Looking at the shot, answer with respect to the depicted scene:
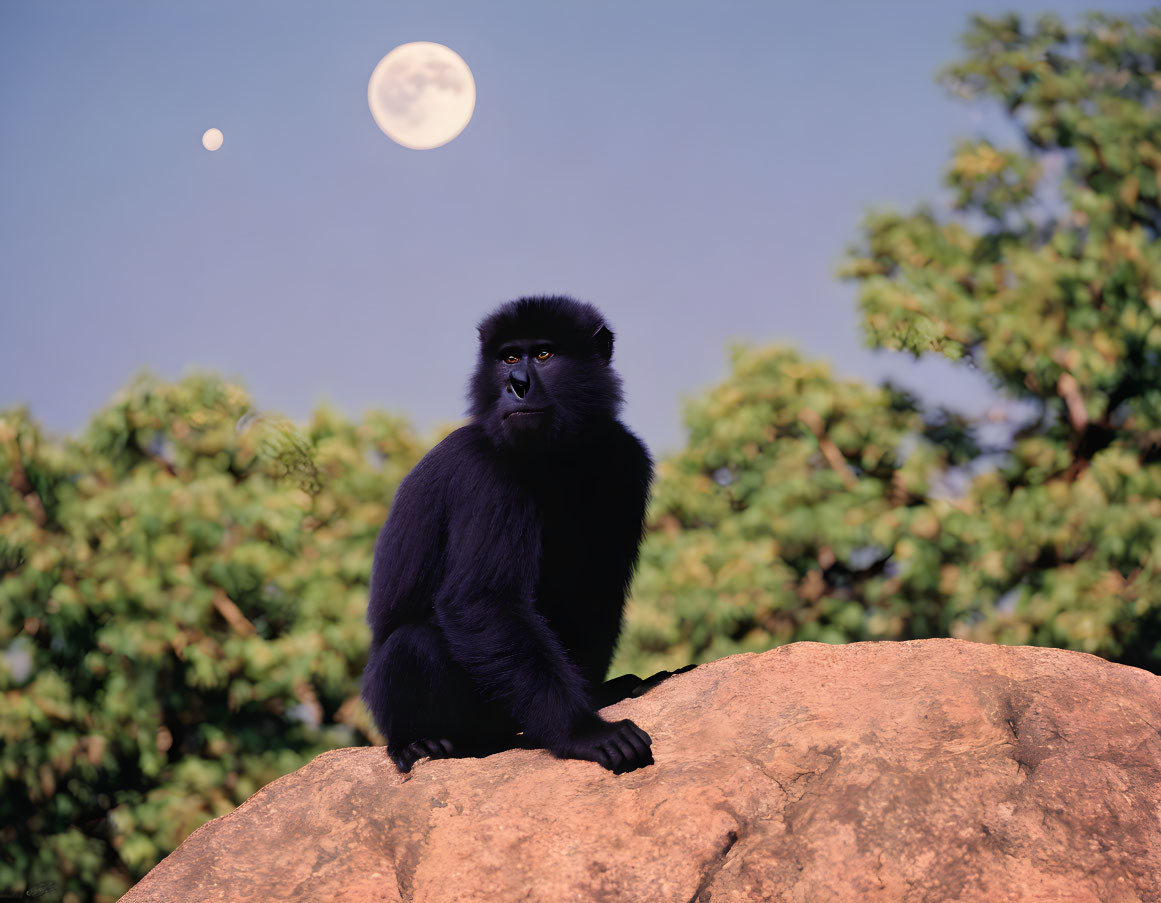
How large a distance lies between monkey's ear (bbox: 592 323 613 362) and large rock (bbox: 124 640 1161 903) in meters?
1.77

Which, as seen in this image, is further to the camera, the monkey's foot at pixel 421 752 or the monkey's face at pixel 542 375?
the monkey's face at pixel 542 375

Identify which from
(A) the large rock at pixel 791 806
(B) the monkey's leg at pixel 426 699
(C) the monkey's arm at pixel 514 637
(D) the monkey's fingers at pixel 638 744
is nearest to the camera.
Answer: (A) the large rock at pixel 791 806

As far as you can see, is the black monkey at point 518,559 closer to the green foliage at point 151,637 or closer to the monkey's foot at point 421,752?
the monkey's foot at point 421,752

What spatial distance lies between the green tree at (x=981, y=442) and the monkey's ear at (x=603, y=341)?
6882mm

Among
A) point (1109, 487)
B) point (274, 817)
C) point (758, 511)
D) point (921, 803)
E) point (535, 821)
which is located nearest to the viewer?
point (921, 803)

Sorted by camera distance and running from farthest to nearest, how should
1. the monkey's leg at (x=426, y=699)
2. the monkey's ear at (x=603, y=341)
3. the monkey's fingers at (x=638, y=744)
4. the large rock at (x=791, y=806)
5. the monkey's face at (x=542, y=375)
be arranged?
the monkey's ear at (x=603, y=341)
the monkey's face at (x=542, y=375)
the monkey's leg at (x=426, y=699)
the monkey's fingers at (x=638, y=744)
the large rock at (x=791, y=806)

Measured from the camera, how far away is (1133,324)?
36.5 feet

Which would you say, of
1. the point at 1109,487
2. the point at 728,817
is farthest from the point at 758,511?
the point at 728,817

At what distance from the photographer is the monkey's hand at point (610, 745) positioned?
406 cm

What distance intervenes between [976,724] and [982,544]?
793 cm

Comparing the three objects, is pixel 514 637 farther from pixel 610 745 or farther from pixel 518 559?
pixel 610 745

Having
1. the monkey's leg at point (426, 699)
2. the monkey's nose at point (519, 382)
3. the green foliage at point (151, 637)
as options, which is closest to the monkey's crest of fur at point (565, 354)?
the monkey's nose at point (519, 382)

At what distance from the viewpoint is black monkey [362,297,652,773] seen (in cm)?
436

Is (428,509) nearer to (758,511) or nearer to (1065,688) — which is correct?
(1065,688)
